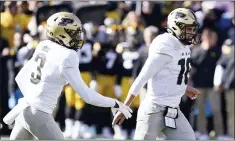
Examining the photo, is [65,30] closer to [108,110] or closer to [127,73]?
[127,73]

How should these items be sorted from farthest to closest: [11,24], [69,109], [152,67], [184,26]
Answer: [11,24]
[69,109]
[184,26]
[152,67]

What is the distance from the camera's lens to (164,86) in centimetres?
759

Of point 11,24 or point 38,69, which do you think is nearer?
point 38,69

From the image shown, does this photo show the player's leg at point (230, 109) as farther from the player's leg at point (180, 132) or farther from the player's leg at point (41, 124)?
the player's leg at point (41, 124)

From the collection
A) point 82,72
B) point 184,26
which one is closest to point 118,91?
point 82,72

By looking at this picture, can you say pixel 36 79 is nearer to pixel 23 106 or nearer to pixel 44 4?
pixel 23 106

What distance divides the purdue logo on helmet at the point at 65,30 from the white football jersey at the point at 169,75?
0.62 meters

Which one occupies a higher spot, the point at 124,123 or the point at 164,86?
the point at 164,86

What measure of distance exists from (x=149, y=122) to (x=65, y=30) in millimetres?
1002

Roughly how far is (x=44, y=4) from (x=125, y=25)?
1.22 metres

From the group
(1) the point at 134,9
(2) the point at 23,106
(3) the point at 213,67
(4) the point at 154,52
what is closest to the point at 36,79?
(2) the point at 23,106

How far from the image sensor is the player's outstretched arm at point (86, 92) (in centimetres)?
709

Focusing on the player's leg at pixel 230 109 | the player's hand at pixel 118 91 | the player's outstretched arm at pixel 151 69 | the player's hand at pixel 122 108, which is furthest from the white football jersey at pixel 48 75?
the player's leg at pixel 230 109

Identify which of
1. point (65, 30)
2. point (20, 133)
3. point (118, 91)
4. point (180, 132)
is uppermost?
point (65, 30)
